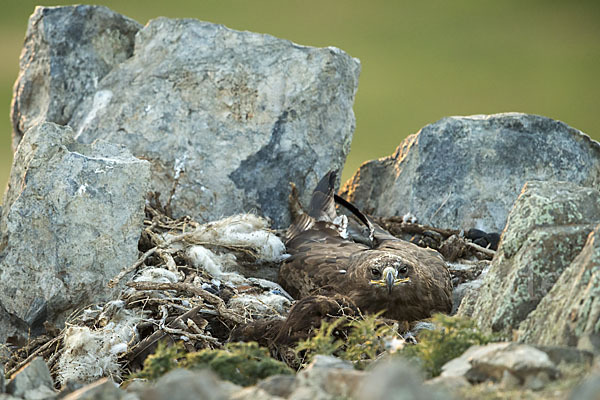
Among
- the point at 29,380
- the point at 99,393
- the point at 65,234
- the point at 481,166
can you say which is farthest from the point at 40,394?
the point at 481,166

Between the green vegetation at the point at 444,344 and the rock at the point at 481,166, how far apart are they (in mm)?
4298

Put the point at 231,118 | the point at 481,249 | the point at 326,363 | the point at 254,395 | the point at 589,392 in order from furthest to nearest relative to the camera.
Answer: the point at 231,118
the point at 481,249
the point at 326,363
the point at 254,395
the point at 589,392

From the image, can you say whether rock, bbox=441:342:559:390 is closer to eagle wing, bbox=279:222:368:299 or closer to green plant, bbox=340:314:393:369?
green plant, bbox=340:314:393:369

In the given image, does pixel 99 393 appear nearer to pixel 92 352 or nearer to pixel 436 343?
pixel 436 343

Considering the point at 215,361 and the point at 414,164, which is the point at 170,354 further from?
the point at 414,164

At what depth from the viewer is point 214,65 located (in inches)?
297

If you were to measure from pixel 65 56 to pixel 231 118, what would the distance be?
1.95 m

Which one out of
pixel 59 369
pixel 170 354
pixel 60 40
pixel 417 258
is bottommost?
pixel 59 369

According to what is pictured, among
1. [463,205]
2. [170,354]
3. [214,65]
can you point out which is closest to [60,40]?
[214,65]

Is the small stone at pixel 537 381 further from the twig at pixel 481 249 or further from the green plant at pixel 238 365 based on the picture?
the twig at pixel 481 249

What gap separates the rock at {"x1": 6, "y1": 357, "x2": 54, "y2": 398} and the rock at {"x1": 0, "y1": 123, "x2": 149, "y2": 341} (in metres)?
2.07

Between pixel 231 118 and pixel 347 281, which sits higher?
pixel 231 118

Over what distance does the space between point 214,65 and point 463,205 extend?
2746 mm

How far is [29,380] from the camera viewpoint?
2936mm
